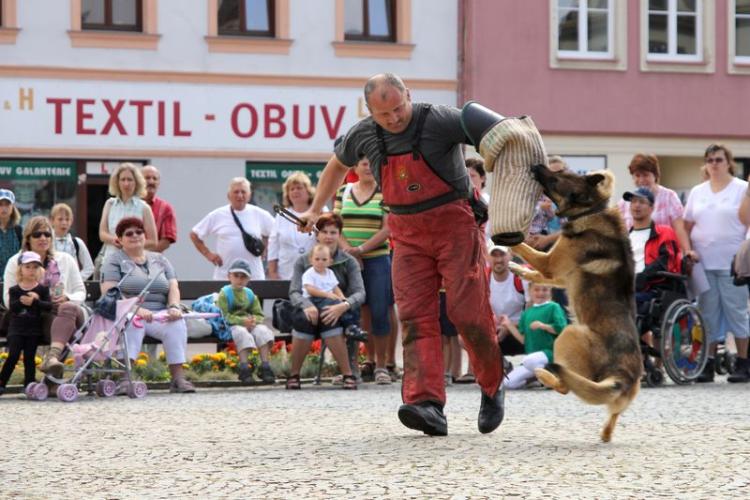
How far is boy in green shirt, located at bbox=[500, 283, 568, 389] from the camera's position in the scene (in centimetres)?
1469

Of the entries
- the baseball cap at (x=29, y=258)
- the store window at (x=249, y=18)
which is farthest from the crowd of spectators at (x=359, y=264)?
the store window at (x=249, y=18)

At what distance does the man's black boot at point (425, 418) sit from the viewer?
9.49m

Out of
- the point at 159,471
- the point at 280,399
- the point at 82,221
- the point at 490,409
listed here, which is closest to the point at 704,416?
the point at 490,409

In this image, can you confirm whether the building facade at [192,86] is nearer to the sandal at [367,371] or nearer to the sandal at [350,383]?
the sandal at [367,371]

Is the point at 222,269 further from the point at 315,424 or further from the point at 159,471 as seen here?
the point at 159,471

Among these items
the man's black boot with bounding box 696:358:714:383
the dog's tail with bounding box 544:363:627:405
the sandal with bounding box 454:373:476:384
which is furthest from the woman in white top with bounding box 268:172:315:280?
the dog's tail with bounding box 544:363:627:405

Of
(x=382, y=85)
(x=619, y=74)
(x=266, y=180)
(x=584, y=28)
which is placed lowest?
(x=266, y=180)

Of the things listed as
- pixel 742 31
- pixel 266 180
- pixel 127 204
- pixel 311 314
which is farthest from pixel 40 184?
pixel 311 314

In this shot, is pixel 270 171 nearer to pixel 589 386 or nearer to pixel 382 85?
pixel 382 85

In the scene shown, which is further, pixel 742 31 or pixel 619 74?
pixel 742 31

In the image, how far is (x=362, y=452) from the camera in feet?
29.1

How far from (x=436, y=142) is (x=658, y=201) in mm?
7048

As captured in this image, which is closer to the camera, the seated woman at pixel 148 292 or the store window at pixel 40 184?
the seated woman at pixel 148 292

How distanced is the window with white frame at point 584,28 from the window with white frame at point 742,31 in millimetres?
2405
